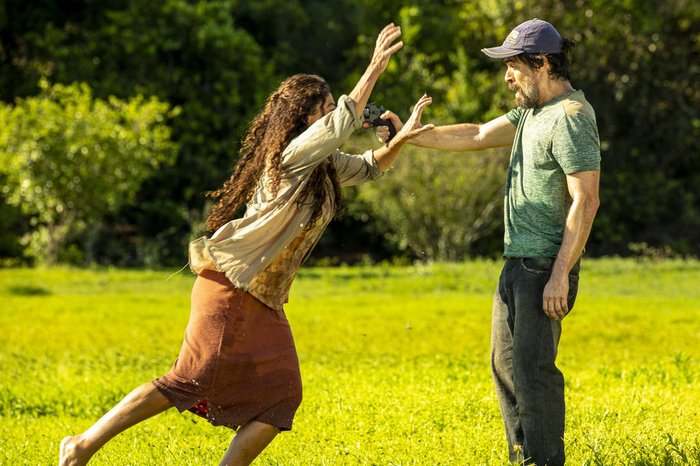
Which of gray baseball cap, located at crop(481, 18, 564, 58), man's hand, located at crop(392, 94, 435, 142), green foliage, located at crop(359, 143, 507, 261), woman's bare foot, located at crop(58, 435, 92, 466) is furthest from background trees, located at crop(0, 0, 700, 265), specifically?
woman's bare foot, located at crop(58, 435, 92, 466)

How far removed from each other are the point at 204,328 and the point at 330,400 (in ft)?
9.68

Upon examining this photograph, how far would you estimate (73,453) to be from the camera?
5.30 metres

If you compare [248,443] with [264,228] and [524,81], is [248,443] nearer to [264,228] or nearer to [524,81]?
[264,228]

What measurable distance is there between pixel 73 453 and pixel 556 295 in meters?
2.26

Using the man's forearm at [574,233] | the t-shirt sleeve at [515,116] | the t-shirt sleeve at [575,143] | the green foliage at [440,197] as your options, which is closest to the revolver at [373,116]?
the t-shirt sleeve at [515,116]

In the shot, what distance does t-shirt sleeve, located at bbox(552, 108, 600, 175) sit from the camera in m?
5.32

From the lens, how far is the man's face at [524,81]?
5539 mm

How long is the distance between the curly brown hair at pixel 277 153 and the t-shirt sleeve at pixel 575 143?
101 cm

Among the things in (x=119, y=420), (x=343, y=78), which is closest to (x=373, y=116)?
(x=119, y=420)

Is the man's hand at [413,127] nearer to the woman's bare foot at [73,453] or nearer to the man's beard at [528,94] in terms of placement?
the man's beard at [528,94]

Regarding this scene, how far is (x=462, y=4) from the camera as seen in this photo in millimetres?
28828

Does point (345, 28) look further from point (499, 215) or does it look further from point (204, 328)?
point (204, 328)

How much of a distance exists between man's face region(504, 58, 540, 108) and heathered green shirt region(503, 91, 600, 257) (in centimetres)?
6

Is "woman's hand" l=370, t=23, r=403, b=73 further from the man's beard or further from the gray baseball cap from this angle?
the man's beard
